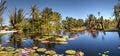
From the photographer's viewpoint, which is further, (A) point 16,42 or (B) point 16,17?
(B) point 16,17

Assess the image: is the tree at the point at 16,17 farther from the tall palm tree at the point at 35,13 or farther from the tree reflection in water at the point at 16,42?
the tree reflection in water at the point at 16,42

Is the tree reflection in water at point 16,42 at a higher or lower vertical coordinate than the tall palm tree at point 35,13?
lower

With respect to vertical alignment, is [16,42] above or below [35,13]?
below

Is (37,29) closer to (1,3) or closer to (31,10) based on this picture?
(31,10)

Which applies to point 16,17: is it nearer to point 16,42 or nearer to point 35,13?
point 35,13

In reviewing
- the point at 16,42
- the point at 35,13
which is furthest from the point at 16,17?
the point at 16,42

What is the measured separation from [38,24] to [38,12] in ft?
21.2

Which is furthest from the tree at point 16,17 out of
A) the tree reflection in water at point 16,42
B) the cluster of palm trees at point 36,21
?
the tree reflection in water at point 16,42

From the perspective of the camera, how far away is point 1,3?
17.7 metres

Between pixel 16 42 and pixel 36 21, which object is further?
Result: pixel 36 21

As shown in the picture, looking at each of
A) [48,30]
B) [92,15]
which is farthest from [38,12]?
[92,15]

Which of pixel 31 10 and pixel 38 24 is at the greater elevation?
pixel 31 10

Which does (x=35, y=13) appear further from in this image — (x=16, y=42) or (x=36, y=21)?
(x=16, y=42)

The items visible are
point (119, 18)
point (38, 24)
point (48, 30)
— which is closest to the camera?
point (48, 30)
